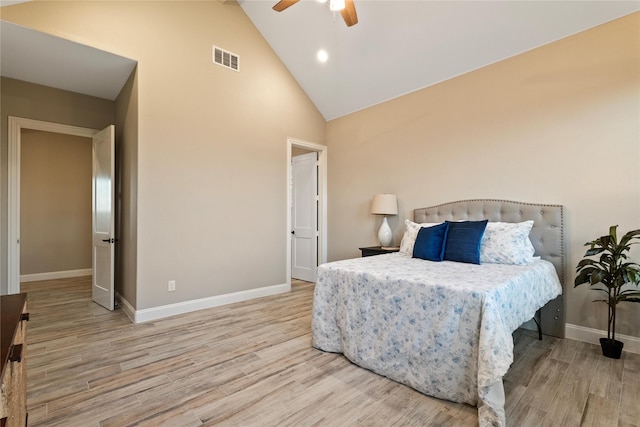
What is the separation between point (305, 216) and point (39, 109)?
13.2ft

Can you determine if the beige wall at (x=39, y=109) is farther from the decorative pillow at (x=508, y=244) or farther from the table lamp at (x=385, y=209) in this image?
the decorative pillow at (x=508, y=244)

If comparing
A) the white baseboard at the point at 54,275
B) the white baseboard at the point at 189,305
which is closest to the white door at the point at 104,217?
the white baseboard at the point at 189,305

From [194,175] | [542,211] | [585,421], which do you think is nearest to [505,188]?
[542,211]

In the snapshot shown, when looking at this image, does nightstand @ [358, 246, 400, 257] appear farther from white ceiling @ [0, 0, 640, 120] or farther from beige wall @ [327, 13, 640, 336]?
white ceiling @ [0, 0, 640, 120]

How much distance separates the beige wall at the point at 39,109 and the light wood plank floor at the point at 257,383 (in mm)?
1726

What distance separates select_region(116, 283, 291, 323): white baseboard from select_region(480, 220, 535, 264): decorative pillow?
9.54 ft

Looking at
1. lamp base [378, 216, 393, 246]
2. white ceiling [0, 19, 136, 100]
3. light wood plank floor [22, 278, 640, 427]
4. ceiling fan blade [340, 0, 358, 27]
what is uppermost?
ceiling fan blade [340, 0, 358, 27]

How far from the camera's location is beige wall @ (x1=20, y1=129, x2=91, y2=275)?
5332 millimetres

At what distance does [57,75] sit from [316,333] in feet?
14.2

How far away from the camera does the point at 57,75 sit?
3.57 m

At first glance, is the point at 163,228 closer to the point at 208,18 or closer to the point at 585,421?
the point at 208,18

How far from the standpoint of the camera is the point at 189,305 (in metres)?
3.59

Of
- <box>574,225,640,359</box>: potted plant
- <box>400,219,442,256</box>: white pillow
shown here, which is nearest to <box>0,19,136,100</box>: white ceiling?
<box>400,219,442,256</box>: white pillow

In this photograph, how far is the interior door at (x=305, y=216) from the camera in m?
5.27
